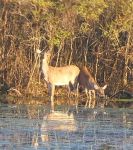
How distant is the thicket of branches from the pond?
4.63 meters

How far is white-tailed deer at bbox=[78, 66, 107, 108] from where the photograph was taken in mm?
24234

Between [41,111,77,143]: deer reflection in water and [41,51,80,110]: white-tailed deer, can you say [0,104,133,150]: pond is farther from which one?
[41,51,80,110]: white-tailed deer

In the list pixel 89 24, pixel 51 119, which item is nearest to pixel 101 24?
pixel 89 24

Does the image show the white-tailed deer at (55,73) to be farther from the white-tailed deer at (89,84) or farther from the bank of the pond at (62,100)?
the bank of the pond at (62,100)

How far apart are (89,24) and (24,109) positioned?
22.1 feet

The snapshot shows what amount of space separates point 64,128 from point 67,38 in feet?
34.5

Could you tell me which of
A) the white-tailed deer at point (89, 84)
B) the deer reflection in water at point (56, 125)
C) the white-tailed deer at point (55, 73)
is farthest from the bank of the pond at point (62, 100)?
the deer reflection in water at point (56, 125)

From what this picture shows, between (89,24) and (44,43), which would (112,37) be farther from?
(44,43)

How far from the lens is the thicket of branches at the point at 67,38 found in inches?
967

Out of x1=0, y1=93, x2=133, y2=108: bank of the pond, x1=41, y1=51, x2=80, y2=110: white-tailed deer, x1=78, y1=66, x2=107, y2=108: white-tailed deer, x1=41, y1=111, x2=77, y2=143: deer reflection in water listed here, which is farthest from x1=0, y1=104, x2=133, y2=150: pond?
x1=41, y1=51, x2=80, y2=110: white-tailed deer

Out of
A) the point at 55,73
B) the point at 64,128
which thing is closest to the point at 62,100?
the point at 55,73

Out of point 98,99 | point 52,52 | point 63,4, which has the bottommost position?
point 98,99

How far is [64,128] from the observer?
15.5 metres

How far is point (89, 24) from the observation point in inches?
1007
